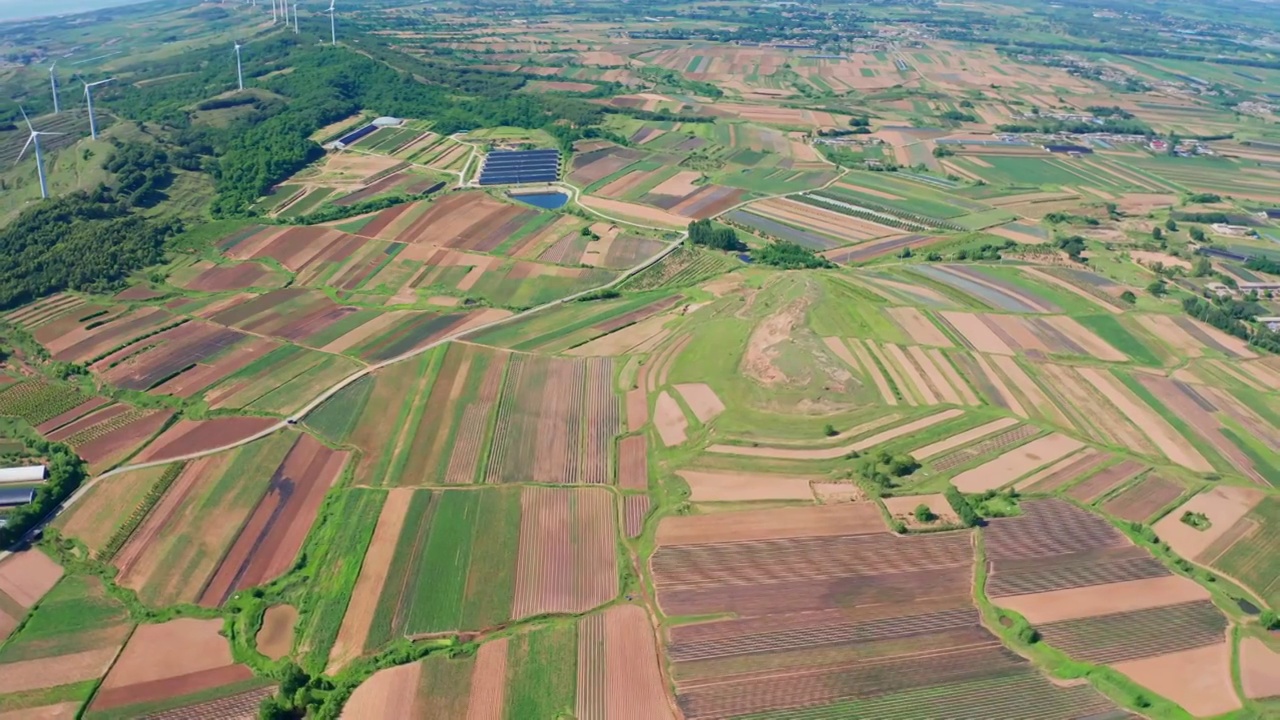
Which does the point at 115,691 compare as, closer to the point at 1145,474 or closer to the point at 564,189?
the point at 1145,474

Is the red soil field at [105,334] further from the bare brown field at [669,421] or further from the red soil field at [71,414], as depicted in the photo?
the bare brown field at [669,421]

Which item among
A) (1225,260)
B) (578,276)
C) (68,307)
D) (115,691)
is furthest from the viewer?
(1225,260)

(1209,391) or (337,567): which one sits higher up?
(1209,391)

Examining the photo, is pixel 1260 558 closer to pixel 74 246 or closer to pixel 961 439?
pixel 961 439

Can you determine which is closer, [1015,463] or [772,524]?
[772,524]

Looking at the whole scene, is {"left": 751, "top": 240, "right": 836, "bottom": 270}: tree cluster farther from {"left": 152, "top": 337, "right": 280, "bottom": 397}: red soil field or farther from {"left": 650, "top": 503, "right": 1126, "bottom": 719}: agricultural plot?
{"left": 152, "top": 337, "right": 280, "bottom": 397}: red soil field

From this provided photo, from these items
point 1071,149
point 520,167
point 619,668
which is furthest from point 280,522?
point 1071,149

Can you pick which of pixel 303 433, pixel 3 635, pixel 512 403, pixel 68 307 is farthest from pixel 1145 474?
pixel 68 307
